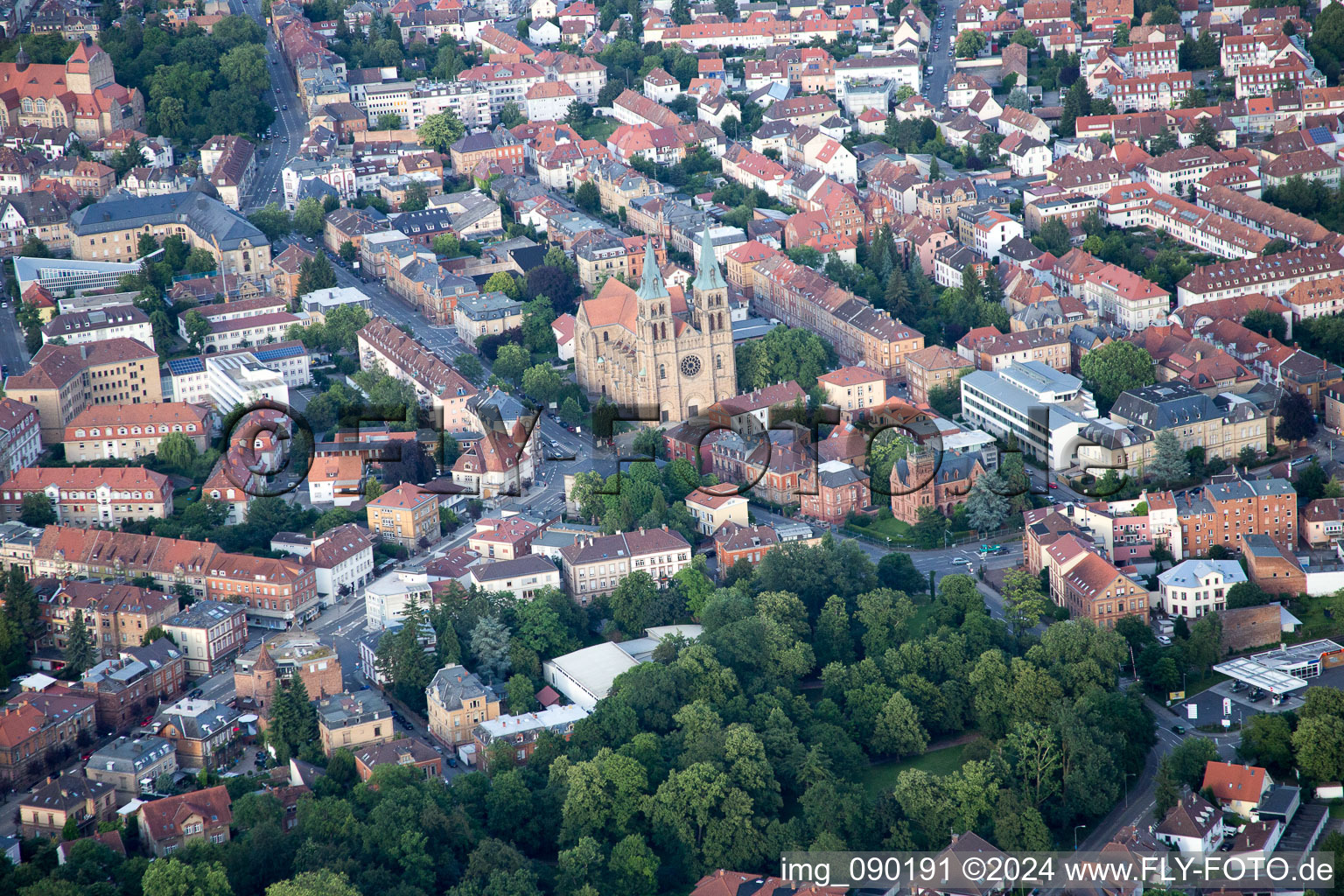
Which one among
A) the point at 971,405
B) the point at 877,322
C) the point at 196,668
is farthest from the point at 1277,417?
the point at 196,668

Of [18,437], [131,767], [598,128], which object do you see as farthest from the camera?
[598,128]

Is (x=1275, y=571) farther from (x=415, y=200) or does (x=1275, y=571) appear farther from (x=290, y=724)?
(x=415, y=200)

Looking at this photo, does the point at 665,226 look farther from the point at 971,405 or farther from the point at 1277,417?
the point at 1277,417

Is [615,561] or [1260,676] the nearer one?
[1260,676]

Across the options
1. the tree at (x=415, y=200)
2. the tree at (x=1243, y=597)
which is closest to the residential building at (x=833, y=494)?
the tree at (x=1243, y=597)

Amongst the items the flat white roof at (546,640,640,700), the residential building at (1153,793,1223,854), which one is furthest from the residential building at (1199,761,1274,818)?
the flat white roof at (546,640,640,700)

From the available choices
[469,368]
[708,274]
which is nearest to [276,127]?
[469,368]

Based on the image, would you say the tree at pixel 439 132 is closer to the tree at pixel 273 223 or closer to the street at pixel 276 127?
the street at pixel 276 127

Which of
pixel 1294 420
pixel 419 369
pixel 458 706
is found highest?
pixel 419 369
